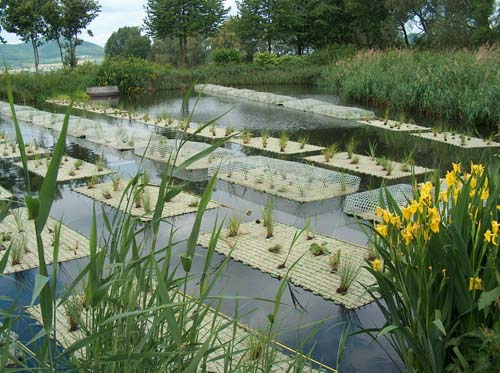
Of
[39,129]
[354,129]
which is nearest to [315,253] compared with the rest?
[354,129]

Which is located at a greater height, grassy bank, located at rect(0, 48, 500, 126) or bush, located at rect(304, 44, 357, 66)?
bush, located at rect(304, 44, 357, 66)

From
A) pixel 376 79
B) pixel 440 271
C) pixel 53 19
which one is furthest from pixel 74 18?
pixel 440 271

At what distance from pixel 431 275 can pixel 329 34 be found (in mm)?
31839

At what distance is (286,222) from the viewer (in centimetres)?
501

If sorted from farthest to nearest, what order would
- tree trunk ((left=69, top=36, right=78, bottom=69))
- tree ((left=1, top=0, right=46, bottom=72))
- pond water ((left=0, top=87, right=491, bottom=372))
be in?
1. tree trunk ((left=69, top=36, right=78, bottom=69))
2. tree ((left=1, top=0, right=46, bottom=72))
3. pond water ((left=0, top=87, right=491, bottom=372))

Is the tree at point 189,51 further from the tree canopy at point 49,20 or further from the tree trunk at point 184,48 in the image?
the tree canopy at point 49,20

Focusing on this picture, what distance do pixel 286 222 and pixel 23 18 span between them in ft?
70.4

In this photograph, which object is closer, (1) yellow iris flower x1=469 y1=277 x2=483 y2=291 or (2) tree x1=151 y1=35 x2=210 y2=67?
(1) yellow iris flower x1=469 y1=277 x2=483 y2=291

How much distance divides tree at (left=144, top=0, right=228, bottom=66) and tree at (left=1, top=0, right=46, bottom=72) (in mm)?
7303

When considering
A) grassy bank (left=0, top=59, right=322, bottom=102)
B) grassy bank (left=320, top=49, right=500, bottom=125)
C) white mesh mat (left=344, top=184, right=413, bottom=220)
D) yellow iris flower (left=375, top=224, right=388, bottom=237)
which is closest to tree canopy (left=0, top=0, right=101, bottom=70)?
grassy bank (left=0, top=59, right=322, bottom=102)

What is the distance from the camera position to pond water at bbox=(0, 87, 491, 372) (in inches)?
119

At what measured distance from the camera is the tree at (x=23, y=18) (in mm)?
22969

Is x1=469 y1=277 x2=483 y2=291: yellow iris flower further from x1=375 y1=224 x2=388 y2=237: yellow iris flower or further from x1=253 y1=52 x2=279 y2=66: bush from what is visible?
x1=253 y1=52 x2=279 y2=66: bush

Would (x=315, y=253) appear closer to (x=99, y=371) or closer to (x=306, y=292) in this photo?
(x=306, y=292)
